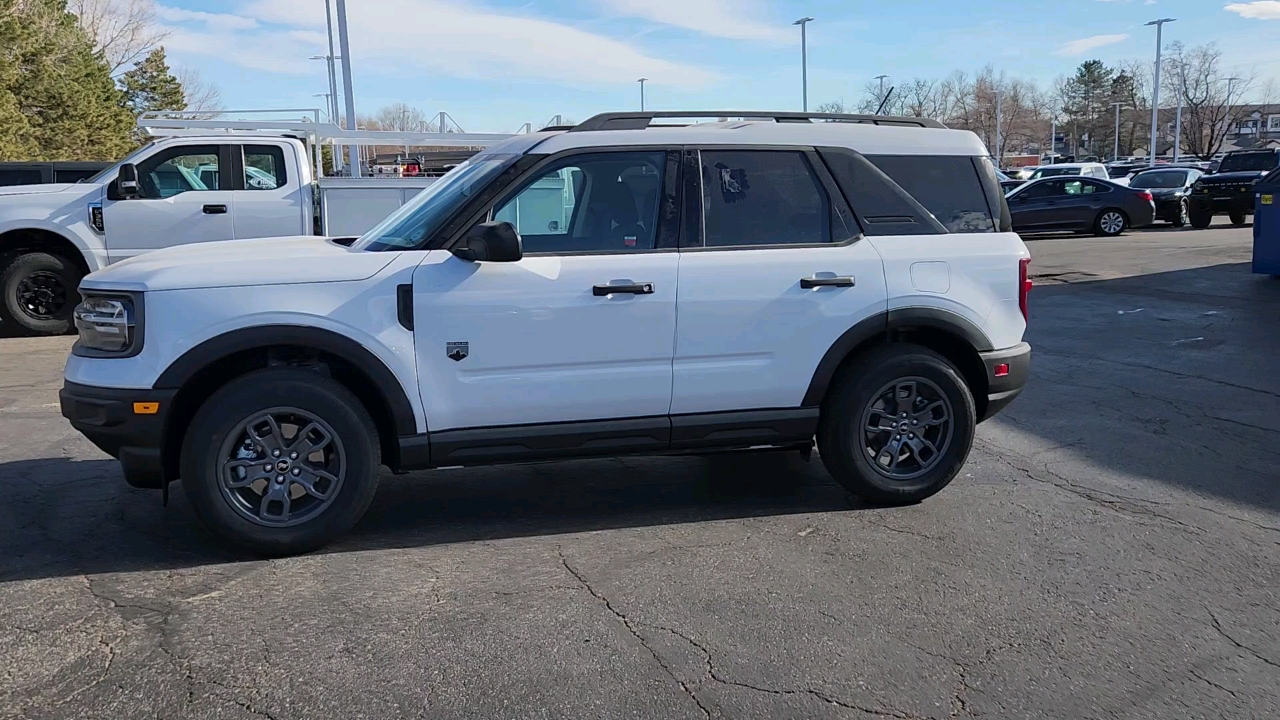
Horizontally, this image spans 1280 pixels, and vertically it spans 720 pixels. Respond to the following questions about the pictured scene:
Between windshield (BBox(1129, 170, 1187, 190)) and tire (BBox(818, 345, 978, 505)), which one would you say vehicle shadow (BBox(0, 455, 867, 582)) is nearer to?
tire (BBox(818, 345, 978, 505))

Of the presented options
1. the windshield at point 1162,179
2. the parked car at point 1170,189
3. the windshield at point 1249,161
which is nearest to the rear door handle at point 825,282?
the parked car at point 1170,189

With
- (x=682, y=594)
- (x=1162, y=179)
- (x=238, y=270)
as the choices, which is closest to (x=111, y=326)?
(x=238, y=270)

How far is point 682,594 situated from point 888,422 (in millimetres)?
1637

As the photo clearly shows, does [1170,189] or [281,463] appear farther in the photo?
[1170,189]

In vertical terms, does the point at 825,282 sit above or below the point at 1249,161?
below

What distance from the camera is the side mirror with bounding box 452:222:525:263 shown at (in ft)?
14.8

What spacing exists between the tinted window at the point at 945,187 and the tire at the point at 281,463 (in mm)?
2868

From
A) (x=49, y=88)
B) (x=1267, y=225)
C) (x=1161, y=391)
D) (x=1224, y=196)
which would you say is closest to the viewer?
(x=1161, y=391)

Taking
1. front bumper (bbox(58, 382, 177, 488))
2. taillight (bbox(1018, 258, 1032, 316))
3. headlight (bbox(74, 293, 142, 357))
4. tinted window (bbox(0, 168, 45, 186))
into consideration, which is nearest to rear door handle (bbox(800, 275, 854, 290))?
taillight (bbox(1018, 258, 1032, 316))

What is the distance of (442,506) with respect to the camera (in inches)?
213

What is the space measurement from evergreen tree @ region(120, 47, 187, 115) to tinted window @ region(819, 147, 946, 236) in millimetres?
56720

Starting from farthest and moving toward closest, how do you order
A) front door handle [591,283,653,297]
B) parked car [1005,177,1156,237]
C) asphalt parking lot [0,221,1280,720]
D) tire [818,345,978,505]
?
parked car [1005,177,1156,237] → tire [818,345,978,505] → front door handle [591,283,653,297] → asphalt parking lot [0,221,1280,720]

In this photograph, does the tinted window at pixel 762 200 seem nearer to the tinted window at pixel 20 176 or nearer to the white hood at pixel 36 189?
the white hood at pixel 36 189

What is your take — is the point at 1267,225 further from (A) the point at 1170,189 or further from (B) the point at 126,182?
(A) the point at 1170,189
